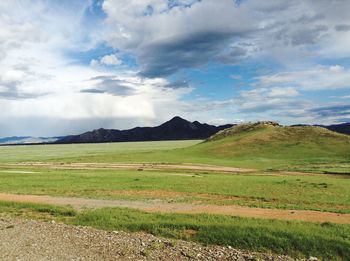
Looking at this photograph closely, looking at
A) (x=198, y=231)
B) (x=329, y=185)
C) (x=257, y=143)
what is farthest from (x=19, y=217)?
(x=257, y=143)

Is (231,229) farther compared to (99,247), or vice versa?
(231,229)

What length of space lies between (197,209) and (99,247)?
473 inches

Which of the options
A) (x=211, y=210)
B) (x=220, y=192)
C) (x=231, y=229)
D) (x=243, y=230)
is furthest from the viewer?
(x=220, y=192)

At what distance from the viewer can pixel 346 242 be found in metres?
18.5

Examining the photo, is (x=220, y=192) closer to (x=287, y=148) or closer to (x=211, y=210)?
(x=211, y=210)

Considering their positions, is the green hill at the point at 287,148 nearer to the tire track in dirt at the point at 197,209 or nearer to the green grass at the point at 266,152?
the green grass at the point at 266,152

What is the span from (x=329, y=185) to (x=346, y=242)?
95.8 feet

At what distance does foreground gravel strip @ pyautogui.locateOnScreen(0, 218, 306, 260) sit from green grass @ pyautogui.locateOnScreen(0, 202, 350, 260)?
104cm

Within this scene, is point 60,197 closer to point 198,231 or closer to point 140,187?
point 140,187

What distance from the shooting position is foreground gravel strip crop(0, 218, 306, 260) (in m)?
17.7

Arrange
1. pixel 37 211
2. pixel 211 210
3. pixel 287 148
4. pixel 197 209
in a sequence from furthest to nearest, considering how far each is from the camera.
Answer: pixel 287 148
pixel 197 209
pixel 37 211
pixel 211 210

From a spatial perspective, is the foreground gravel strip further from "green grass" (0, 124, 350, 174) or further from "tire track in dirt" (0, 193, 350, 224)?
"green grass" (0, 124, 350, 174)

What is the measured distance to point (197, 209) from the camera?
29.6m

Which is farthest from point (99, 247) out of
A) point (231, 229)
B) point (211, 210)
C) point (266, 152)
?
point (266, 152)
